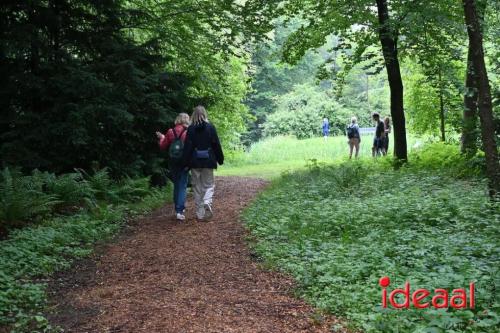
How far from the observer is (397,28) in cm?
1177

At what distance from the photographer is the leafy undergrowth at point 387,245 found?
4004 mm

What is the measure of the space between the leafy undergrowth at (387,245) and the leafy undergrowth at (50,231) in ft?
8.47

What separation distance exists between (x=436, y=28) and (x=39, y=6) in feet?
33.8

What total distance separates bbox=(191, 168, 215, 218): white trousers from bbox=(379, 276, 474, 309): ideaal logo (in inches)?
196

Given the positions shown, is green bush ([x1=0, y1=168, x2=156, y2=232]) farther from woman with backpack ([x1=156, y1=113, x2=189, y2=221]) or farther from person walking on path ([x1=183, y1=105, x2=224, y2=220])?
person walking on path ([x1=183, y1=105, x2=224, y2=220])

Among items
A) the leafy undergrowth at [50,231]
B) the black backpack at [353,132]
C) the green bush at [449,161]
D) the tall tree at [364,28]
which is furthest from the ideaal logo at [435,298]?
the black backpack at [353,132]

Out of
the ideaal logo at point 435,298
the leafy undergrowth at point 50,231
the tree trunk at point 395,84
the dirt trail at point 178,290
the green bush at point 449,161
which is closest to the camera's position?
the ideaal logo at point 435,298

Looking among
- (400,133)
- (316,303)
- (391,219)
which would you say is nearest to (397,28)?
(400,133)

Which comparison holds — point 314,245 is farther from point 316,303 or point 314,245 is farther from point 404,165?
point 404,165

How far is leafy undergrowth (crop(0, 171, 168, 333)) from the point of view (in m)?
4.71

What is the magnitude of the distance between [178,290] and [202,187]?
12.9 feet

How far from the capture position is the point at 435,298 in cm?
408

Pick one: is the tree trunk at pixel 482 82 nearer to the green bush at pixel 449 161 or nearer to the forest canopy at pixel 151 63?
the forest canopy at pixel 151 63

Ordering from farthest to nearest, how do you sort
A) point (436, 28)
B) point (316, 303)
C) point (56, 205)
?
point (436, 28)
point (56, 205)
point (316, 303)
